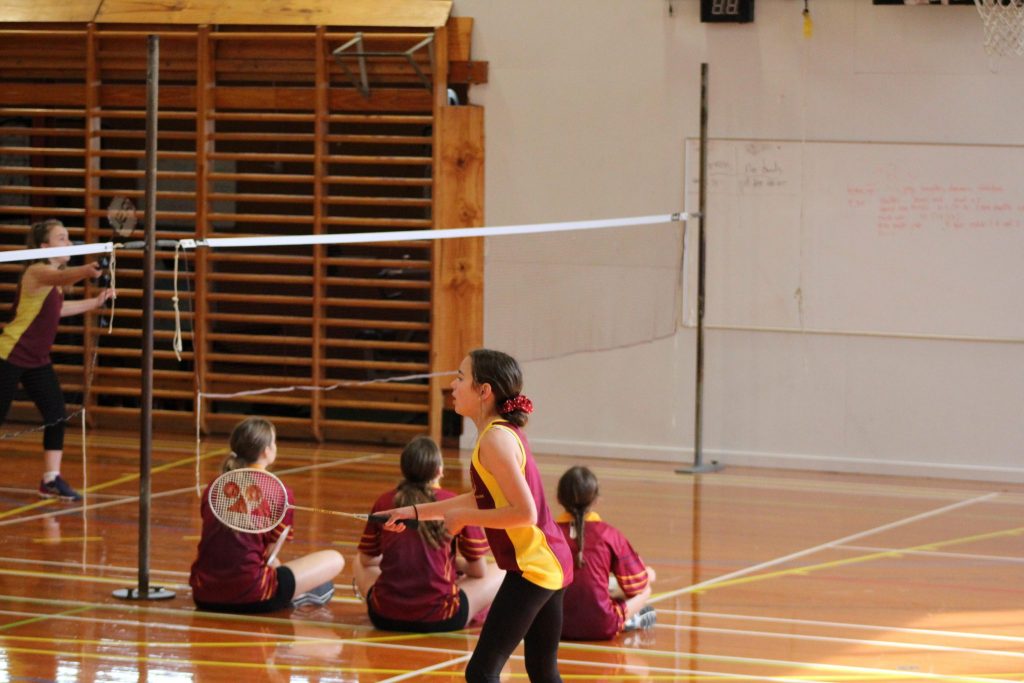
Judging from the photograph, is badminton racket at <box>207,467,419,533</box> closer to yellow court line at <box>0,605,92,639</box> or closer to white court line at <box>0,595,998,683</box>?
white court line at <box>0,595,998,683</box>

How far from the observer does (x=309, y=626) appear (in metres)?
6.11

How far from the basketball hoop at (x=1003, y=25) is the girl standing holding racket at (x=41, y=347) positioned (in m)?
6.15

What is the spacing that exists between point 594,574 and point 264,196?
6.31 m

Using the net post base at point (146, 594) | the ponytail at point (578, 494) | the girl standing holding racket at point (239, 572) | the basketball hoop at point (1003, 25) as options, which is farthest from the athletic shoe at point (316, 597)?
the basketball hoop at point (1003, 25)

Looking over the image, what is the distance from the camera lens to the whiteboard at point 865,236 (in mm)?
10086

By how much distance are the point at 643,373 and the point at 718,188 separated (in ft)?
5.00

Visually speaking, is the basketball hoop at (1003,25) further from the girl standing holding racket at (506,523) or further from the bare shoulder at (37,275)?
the girl standing holding racket at (506,523)

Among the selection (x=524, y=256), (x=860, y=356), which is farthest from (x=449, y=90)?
(x=860, y=356)

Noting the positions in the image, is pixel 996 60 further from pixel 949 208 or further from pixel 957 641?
pixel 957 641

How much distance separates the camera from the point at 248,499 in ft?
17.3

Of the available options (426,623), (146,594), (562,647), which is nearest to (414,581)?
(426,623)

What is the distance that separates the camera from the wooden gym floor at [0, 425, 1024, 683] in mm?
5504

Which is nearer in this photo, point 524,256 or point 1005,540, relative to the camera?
point 1005,540

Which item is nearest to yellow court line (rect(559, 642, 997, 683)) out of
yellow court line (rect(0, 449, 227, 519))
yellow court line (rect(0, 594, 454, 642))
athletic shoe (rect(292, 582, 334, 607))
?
yellow court line (rect(0, 594, 454, 642))
